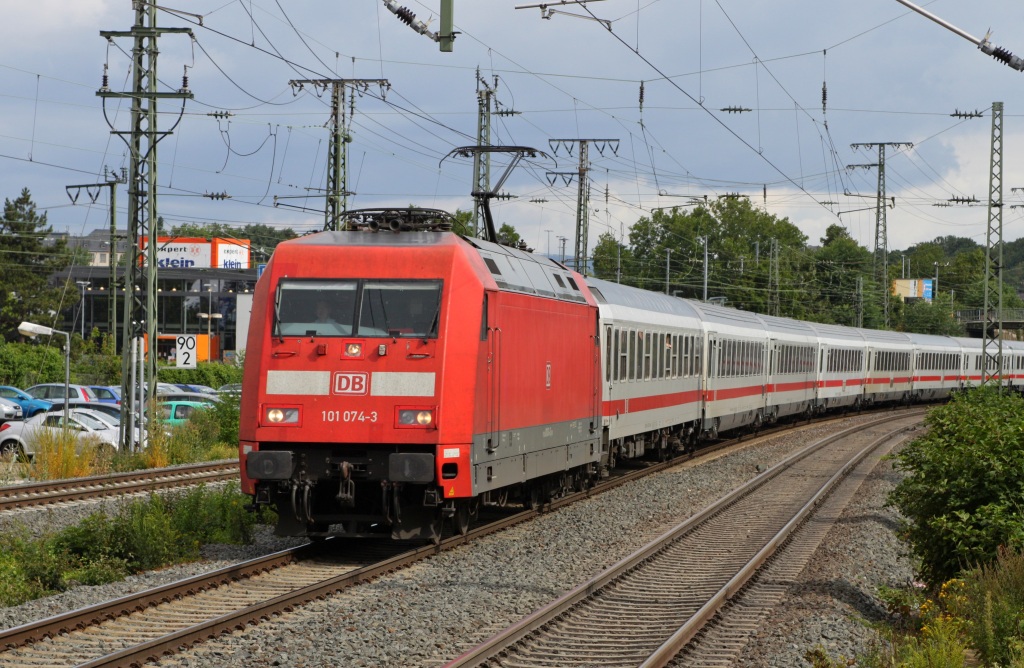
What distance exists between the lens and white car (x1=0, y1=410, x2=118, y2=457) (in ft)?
80.3

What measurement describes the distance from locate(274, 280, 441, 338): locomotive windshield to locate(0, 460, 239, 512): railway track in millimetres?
7329

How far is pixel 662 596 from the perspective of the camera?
11641mm

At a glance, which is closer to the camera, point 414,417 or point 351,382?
point 414,417

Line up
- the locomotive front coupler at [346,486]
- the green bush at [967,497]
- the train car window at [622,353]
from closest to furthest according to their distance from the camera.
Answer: the green bush at [967,497], the locomotive front coupler at [346,486], the train car window at [622,353]

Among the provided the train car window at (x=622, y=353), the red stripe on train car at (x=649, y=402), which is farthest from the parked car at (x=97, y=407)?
the train car window at (x=622, y=353)

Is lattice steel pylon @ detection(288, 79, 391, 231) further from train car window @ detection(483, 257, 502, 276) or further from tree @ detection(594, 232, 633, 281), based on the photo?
tree @ detection(594, 232, 633, 281)

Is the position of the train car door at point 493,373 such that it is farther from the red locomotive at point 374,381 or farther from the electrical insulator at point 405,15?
the electrical insulator at point 405,15

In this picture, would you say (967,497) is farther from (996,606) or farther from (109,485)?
(109,485)

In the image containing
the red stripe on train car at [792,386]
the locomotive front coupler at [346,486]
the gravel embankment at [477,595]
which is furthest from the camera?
the red stripe on train car at [792,386]

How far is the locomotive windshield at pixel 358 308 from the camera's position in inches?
497

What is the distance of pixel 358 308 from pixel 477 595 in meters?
3.34

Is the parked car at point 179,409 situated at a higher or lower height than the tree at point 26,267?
lower

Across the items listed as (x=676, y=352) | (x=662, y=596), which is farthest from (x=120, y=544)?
(x=676, y=352)

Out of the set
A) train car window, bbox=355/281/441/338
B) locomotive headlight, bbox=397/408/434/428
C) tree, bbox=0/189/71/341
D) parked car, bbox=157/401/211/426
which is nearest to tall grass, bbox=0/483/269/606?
locomotive headlight, bbox=397/408/434/428
